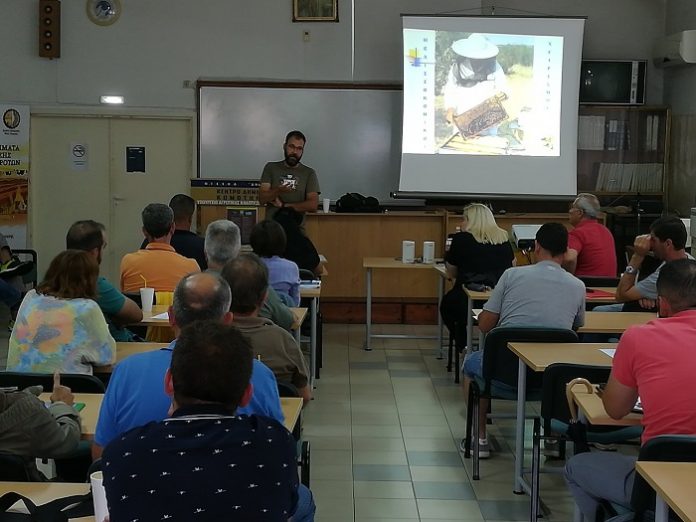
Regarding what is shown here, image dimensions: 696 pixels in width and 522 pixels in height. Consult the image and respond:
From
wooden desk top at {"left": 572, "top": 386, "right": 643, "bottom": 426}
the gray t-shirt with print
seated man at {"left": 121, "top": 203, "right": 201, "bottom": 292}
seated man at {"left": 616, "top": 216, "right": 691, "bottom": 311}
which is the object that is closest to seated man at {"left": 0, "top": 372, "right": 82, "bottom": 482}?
wooden desk top at {"left": 572, "top": 386, "right": 643, "bottom": 426}

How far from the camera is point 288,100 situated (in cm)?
981

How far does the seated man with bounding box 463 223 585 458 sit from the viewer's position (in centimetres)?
470

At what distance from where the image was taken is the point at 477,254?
21.1 ft

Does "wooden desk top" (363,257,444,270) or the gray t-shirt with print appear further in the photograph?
the gray t-shirt with print

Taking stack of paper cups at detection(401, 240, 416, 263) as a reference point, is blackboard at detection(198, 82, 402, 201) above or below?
above

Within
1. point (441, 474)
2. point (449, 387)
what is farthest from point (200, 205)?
point (441, 474)

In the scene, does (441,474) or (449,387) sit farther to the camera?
(449,387)

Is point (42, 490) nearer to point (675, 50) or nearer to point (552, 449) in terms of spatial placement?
point (552, 449)

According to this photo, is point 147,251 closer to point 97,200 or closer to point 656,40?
point 97,200

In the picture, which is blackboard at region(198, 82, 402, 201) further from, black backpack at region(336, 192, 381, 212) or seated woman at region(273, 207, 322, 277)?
seated woman at region(273, 207, 322, 277)

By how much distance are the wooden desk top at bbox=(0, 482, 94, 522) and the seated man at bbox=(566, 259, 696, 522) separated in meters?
1.65

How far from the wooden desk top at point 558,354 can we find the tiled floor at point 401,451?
773 mm

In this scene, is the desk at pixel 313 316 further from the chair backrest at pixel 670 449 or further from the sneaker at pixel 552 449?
the chair backrest at pixel 670 449

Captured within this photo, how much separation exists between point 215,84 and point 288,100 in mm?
790
